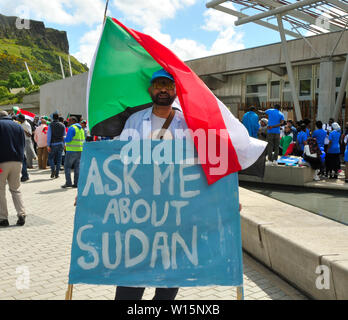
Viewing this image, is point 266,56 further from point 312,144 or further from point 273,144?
point 312,144

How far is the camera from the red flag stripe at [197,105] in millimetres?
2900

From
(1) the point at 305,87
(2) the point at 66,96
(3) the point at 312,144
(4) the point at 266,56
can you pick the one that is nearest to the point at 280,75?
(4) the point at 266,56

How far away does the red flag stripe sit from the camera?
2.90 m

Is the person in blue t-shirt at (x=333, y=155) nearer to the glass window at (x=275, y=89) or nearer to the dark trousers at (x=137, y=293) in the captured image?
the dark trousers at (x=137, y=293)

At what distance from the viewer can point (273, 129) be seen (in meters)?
12.6

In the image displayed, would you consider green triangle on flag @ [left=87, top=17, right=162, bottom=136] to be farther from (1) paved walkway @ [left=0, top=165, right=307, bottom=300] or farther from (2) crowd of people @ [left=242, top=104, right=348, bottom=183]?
(2) crowd of people @ [left=242, top=104, right=348, bottom=183]

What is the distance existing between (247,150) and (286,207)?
3.48 m

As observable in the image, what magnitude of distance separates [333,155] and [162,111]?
10442 mm

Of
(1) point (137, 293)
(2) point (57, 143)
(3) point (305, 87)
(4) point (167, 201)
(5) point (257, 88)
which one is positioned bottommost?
(1) point (137, 293)

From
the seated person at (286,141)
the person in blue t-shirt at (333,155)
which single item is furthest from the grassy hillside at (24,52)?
the person in blue t-shirt at (333,155)

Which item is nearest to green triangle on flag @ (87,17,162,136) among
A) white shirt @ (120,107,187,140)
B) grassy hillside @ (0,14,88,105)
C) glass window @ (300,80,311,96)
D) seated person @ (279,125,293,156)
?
white shirt @ (120,107,187,140)

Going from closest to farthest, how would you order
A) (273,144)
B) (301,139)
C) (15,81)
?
(273,144) < (301,139) < (15,81)

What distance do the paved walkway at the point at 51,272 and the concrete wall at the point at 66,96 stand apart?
2205 centimetres
